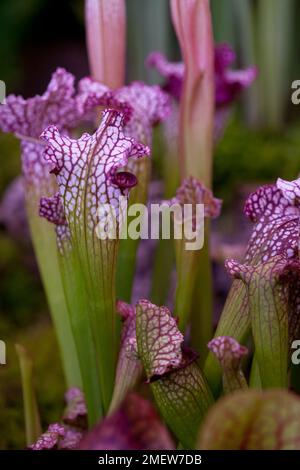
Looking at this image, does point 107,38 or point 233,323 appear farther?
point 107,38

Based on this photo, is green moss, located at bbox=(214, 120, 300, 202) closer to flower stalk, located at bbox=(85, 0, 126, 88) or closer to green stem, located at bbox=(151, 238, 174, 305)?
green stem, located at bbox=(151, 238, 174, 305)

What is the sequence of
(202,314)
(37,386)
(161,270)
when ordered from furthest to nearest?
1. (37,386)
2. (161,270)
3. (202,314)

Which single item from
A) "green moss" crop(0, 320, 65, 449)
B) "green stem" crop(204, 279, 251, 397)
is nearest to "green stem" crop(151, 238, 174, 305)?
"green moss" crop(0, 320, 65, 449)

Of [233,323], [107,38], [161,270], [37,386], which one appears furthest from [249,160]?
[233,323]

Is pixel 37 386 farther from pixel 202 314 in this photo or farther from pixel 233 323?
pixel 233 323

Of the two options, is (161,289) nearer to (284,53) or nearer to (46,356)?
(46,356)

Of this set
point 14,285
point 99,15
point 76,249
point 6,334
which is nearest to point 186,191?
point 76,249
